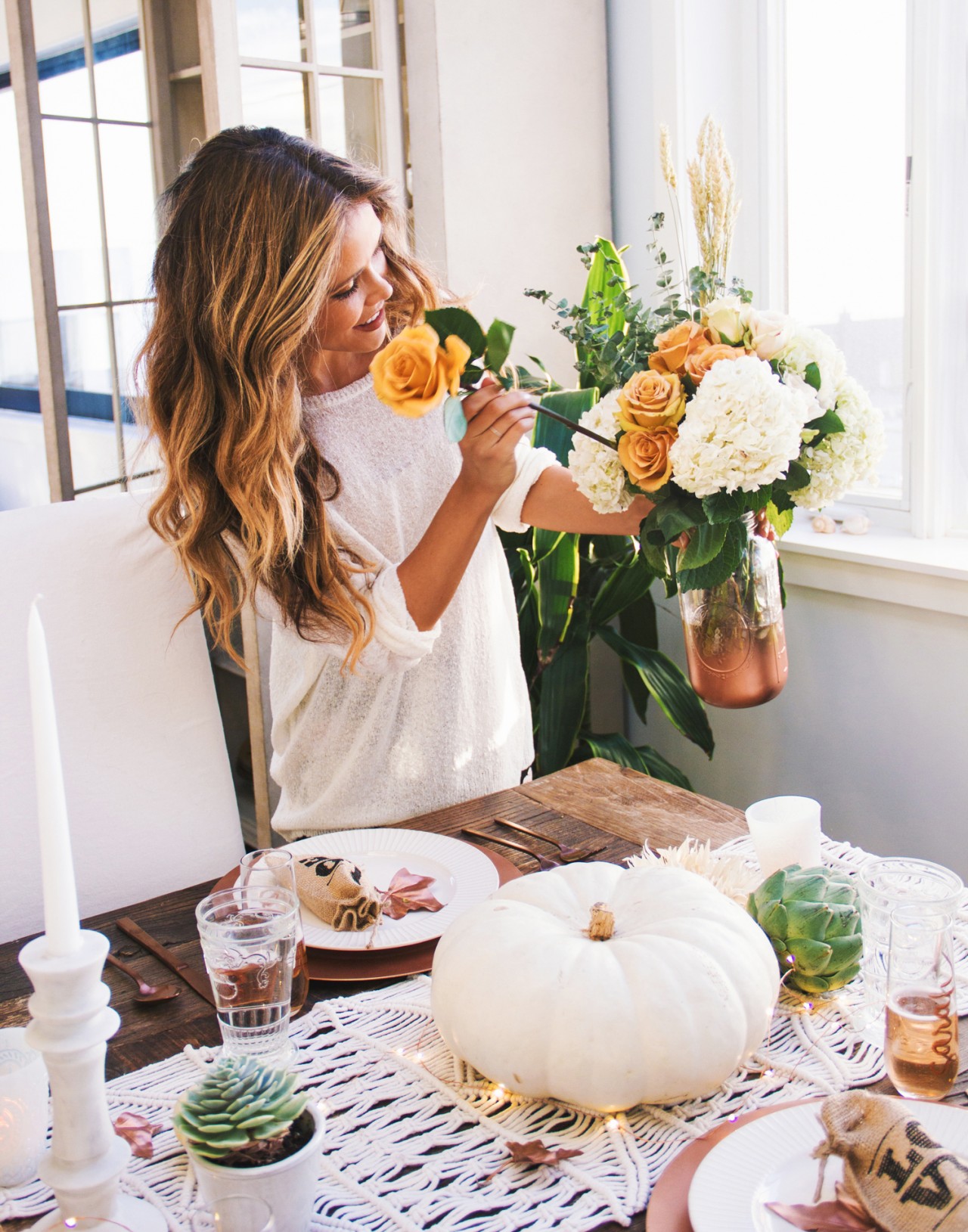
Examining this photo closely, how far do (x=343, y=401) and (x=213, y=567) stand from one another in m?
0.34

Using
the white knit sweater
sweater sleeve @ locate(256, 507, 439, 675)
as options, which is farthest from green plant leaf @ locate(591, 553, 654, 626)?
sweater sleeve @ locate(256, 507, 439, 675)

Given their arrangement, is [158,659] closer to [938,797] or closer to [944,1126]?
[944,1126]

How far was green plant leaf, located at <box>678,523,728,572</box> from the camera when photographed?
107cm

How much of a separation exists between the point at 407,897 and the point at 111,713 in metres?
0.52

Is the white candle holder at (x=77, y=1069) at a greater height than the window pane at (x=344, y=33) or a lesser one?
lesser

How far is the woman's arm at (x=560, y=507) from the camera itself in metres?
1.60

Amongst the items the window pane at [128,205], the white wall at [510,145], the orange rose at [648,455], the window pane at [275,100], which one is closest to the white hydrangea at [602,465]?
the orange rose at [648,455]

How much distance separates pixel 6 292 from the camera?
2.76m

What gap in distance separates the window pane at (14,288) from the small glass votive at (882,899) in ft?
7.31

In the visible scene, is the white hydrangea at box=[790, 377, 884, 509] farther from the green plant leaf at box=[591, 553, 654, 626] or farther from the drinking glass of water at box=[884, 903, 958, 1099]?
the green plant leaf at box=[591, 553, 654, 626]

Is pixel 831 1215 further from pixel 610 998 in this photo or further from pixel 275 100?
pixel 275 100

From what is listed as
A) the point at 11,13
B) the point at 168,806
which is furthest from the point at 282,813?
the point at 11,13

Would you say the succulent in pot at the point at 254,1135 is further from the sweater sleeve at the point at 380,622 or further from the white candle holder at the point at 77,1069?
the sweater sleeve at the point at 380,622

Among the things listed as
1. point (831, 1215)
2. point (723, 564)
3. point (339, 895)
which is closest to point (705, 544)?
point (723, 564)
